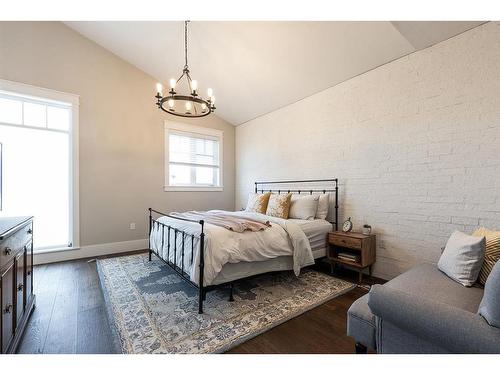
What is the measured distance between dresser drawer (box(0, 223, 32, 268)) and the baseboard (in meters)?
2.01

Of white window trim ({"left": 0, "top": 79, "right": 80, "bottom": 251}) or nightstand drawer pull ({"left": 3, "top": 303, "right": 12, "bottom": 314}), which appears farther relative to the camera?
white window trim ({"left": 0, "top": 79, "right": 80, "bottom": 251})

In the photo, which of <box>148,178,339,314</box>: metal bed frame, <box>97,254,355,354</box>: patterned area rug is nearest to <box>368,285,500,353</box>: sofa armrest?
<box>97,254,355,354</box>: patterned area rug

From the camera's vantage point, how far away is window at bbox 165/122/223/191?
4.67m

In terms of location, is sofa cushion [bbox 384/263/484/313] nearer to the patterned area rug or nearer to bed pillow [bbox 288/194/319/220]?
the patterned area rug

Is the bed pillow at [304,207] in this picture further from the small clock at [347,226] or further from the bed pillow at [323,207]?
the small clock at [347,226]

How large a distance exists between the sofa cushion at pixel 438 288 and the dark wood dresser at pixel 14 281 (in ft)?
8.06

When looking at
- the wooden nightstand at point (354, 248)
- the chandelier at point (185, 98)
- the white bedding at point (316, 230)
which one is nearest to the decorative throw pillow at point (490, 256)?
the wooden nightstand at point (354, 248)

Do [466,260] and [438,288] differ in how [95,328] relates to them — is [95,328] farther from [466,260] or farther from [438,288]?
[466,260]

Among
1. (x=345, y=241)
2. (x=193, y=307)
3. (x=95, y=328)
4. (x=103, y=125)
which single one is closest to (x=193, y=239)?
(x=193, y=307)

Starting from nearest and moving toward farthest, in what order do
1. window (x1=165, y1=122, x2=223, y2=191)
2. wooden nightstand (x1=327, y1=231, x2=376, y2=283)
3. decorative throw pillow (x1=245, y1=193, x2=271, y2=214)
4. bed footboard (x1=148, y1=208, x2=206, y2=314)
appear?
1. bed footboard (x1=148, y1=208, x2=206, y2=314)
2. wooden nightstand (x1=327, y1=231, x2=376, y2=283)
3. decorative throw pillow (x1=245, y1=193, x2=271, y2=214)
4. window (x1=165, y1=122, x2=223, y2=191)

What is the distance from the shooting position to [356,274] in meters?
3.08

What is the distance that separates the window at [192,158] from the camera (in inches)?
184

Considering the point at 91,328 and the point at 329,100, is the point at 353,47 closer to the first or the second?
the point at 329,100
